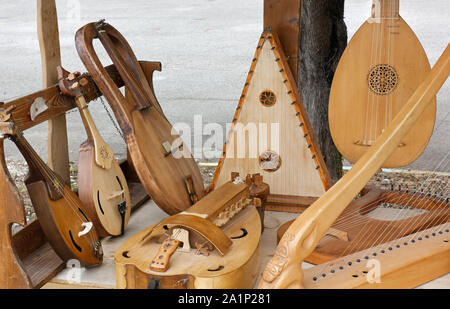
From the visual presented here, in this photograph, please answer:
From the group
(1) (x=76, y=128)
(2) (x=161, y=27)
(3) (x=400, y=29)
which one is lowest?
(1) (x=76, y=128)

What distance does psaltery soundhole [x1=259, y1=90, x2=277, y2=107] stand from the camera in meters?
2.32

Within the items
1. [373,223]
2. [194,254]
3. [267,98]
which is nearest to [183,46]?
[267,98]

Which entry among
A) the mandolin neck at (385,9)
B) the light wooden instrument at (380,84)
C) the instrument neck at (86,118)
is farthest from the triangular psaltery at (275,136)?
the instrument neck at (86,118)

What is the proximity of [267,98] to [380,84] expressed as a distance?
0.45 metres

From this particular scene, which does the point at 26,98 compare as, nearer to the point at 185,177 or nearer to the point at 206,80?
the point at 185,177

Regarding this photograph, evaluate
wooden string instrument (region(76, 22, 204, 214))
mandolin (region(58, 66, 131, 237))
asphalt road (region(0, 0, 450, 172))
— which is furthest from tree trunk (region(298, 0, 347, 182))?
asphalt road (region(0, 0, 450, 172))

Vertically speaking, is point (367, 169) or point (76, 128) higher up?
point (367, 169)

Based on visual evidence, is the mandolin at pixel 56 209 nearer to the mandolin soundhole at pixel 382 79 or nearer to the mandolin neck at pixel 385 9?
the mandolin soundhole at pixel 382 79

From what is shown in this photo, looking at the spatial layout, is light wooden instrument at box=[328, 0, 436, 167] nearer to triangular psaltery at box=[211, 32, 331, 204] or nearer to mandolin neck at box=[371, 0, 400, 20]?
mandolin neck at box=[371, 0, 400, 20]

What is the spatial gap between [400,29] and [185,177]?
977 millimetres

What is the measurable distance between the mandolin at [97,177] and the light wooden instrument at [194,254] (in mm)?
278

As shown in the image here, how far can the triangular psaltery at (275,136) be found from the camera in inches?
90.4

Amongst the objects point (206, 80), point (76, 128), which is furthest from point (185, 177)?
point (206, 80)

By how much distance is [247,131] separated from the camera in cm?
237
